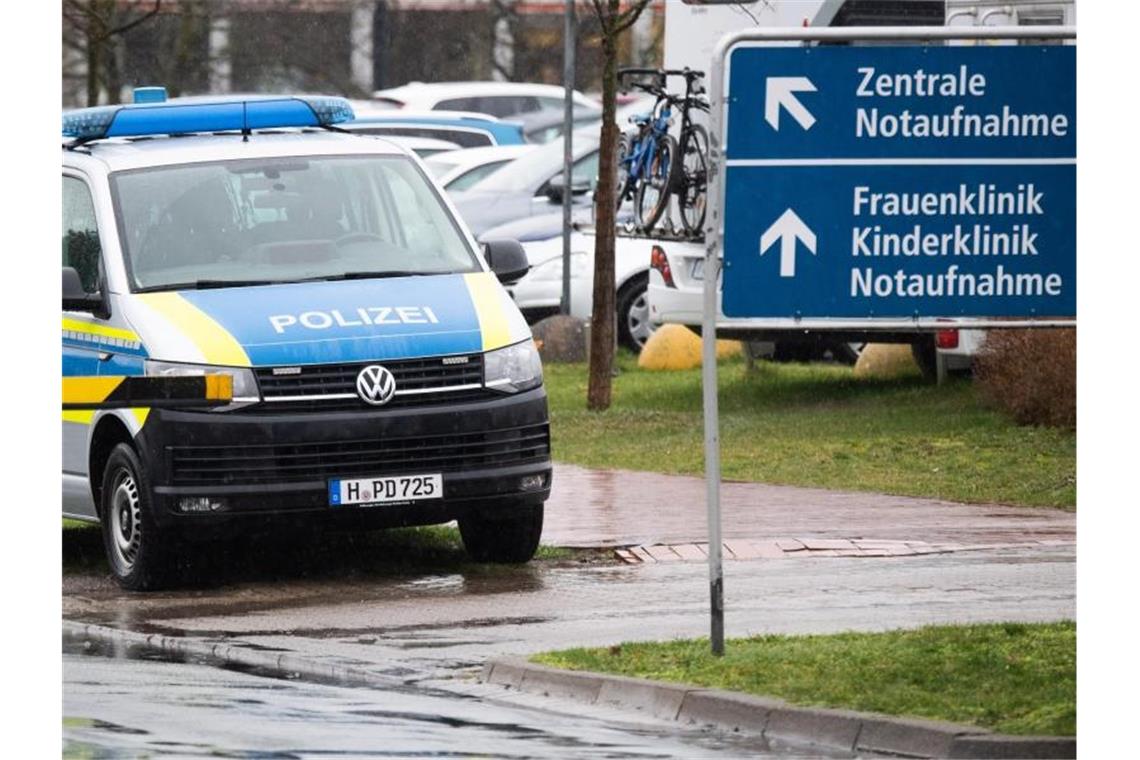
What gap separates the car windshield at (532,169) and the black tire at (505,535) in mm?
16459

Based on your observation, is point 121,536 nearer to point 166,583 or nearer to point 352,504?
point 166,583

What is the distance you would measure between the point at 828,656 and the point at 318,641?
7.62 ft

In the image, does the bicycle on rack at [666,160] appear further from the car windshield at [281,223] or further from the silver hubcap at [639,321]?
the car windshield at [281,223]

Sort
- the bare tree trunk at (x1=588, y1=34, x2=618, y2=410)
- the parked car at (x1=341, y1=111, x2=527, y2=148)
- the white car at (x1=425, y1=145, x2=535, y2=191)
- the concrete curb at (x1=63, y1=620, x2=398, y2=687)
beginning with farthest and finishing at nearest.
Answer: the parked car at (x1=341, y1=111, x2=527, y2=148) → the white car at (x1=425, y1=145, x2=535, y2=191) → the bare tree trunk at (x1=588, y1=34, x2=618, y2=410) → the concrete curb at (x1=63, y1=620, x2=398, y2=687)

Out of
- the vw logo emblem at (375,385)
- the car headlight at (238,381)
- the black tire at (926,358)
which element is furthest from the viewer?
the black tire at (926,358)

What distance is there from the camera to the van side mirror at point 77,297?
42.3ft

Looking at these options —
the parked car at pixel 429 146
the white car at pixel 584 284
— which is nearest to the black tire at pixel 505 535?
the white car at pixel 584 284

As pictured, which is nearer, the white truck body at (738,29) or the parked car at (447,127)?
the white truck body at (738,29)

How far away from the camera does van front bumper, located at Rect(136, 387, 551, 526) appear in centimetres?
1233

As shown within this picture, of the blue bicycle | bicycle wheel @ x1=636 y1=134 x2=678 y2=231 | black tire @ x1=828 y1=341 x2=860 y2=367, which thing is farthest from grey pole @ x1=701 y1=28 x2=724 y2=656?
black tire @ x1=828 y1=341 x2=860 y2=367

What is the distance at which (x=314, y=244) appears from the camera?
13328mm

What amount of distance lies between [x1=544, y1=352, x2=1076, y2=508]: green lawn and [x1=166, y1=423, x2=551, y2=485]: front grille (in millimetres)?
4008

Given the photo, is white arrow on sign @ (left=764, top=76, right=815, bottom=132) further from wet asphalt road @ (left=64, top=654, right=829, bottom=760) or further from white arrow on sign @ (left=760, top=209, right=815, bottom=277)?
wet asphalt road @ (left=64, top=654, right=829, bottom=760)

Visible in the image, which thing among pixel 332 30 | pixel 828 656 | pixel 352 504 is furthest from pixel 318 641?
pixel 332 30
